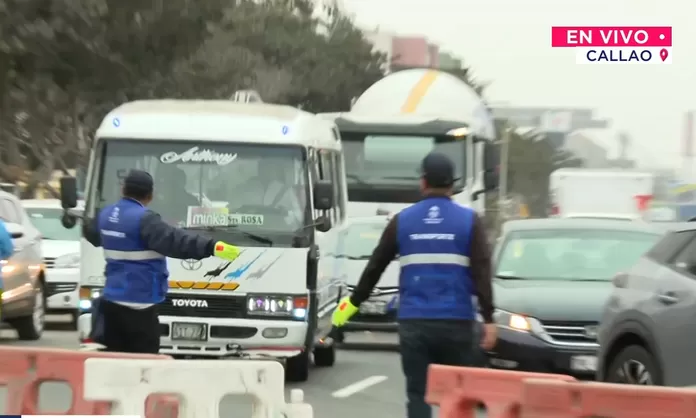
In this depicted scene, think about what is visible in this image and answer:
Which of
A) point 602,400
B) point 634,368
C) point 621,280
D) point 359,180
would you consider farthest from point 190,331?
point 359,180

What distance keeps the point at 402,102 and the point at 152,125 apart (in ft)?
40.7

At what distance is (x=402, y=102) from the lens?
2584cm

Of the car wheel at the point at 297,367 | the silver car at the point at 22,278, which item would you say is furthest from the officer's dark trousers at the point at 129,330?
the silver car at the point at 22,278

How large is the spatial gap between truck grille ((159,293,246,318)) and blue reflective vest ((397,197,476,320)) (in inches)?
204

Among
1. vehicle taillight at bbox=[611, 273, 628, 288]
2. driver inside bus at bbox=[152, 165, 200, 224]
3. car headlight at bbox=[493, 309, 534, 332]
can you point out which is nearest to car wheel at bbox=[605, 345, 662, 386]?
vehicle taillight at bbox=[611, 273, 628, 288]

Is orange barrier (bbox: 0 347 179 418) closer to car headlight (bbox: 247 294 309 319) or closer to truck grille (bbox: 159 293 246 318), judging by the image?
truck grille (bbox: 159 293 246 318)

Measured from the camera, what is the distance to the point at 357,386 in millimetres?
14141

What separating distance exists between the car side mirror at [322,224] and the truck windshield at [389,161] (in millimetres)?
9143

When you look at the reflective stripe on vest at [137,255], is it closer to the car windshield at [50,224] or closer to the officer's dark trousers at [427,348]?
the officer's dark trousers at [427,348]

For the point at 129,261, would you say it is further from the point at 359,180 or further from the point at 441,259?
the point at 359,180

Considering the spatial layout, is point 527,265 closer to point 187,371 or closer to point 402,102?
point 187,371

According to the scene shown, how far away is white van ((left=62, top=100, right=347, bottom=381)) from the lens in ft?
43.8

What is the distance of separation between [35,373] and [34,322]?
388 inches

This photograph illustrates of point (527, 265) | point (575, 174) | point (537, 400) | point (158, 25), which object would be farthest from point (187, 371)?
point (575, 174)
